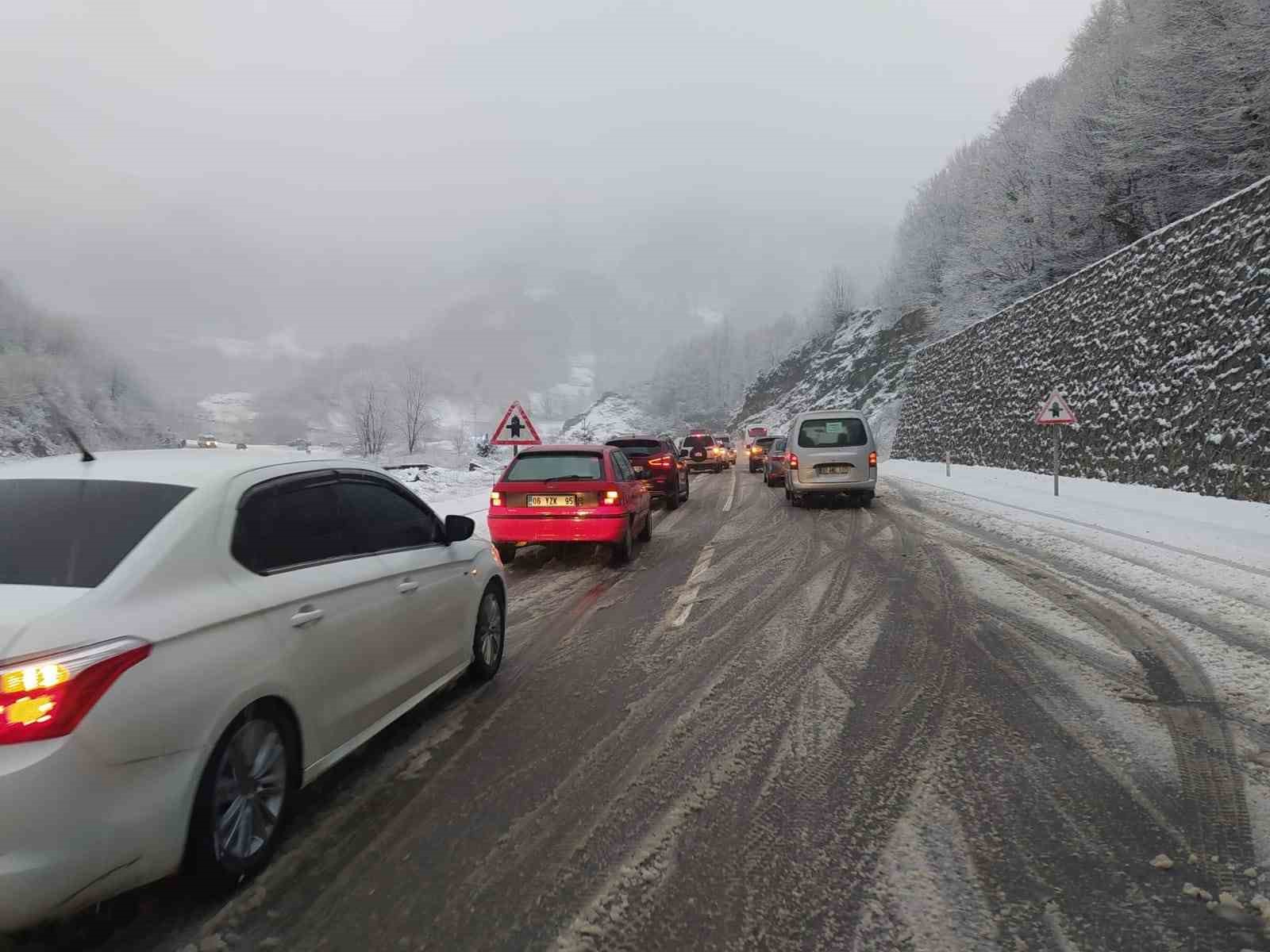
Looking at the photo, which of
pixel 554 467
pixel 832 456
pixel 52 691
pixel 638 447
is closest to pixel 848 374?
pixel 638 447

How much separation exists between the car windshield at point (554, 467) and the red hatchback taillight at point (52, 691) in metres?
7.25

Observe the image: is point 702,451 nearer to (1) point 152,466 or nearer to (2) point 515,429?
(2) point 515,429

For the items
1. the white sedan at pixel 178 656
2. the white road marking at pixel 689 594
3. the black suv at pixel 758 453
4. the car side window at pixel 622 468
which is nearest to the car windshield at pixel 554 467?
the car side window at pixel 622 468

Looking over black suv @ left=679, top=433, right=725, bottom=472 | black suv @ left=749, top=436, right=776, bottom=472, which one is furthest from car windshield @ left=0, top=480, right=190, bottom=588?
black suv @ left=679, top=433, right=725, bottom=472

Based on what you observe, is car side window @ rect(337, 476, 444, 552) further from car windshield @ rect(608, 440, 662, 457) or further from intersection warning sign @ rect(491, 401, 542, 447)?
car windshield @ rect(608, 440, 662, 457)

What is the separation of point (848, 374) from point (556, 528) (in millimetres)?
77797

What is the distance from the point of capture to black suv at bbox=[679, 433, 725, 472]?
3434cm

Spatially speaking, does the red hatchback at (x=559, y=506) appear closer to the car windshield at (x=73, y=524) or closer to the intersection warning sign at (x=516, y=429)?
the intersection warning sign at (x=516, y=429)

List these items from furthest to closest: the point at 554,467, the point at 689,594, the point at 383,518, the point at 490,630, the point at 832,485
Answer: the point at 832,485
the point at 554,467
the point at 689,594
the point at 490,630
the point at 383,518

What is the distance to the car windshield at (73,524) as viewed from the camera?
2467mm


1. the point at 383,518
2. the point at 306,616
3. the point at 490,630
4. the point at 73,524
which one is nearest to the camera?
the point at 73,524

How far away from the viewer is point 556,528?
30.6 feet

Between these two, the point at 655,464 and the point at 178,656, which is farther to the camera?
the point at 655,464

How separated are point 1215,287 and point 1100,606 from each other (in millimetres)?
10145
